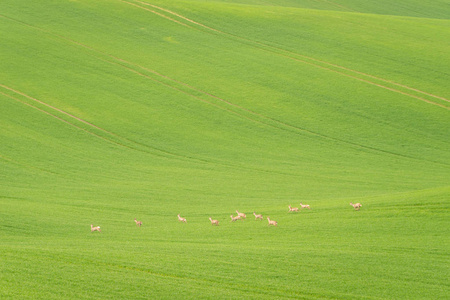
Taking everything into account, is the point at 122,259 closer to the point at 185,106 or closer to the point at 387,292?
the point at 387,292

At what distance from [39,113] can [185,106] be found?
10863mm

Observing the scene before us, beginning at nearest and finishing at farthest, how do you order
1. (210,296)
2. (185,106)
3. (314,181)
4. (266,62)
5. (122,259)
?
(210,296) → (122,259) → (314,181) → (185,106) → (266,62)

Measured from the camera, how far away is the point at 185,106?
4078 centimetres

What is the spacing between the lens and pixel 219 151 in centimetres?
3466

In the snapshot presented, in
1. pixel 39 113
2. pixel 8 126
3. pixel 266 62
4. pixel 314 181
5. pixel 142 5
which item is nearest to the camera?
pixel 314 181

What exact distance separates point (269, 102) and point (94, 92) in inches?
559

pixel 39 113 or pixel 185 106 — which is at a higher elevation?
pixel 185 106

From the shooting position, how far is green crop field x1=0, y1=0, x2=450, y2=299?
15.7m

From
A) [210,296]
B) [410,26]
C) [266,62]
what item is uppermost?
[410,26]

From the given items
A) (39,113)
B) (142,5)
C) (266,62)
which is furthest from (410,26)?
(39,113)

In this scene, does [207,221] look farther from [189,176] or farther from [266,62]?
[266,62]

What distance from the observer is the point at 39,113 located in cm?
3800

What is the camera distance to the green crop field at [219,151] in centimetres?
1566

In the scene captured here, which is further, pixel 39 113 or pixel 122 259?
pixel 39 113
